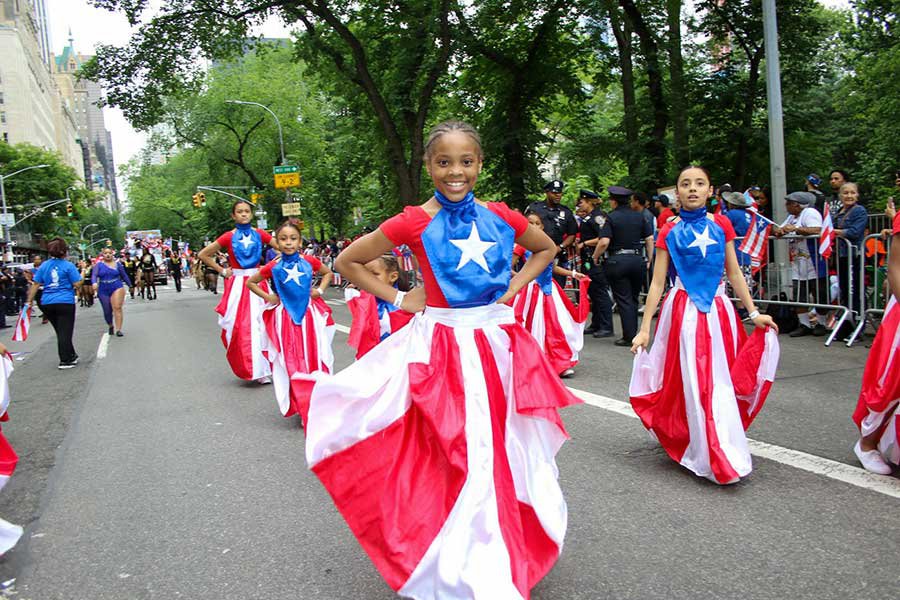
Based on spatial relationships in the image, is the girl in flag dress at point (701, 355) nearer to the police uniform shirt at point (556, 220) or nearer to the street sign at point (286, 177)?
the police uniform shirt at point (556, 220)

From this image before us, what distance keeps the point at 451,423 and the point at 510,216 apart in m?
0.92

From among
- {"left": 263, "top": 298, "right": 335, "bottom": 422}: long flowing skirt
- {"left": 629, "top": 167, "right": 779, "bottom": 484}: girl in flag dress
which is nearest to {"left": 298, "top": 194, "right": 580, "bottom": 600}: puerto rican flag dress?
{"left": 629, "top": 167, "right": 779, "bottom": 484}: girl in flag dress

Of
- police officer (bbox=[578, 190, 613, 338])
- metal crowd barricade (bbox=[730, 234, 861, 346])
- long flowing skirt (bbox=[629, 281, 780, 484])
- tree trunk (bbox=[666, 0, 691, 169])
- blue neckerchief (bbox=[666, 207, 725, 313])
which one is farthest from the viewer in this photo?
tree trunk (bbox=[666, 0, 691, 169])

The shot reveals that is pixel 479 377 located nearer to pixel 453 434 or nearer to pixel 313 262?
pixel 453 434

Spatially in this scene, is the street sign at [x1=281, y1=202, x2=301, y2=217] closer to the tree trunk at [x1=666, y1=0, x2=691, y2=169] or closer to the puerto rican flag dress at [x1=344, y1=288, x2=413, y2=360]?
the tree trunk at [x1=666, y1=0, x2=691, y2=169]

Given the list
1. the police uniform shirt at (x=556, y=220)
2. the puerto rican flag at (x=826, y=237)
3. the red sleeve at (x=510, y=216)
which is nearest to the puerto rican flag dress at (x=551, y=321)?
the police uniform shirt at (x=556, y=220)

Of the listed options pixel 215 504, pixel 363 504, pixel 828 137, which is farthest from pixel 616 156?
pixel 363 504

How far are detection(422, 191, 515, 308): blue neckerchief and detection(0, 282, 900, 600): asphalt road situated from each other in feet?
4.16

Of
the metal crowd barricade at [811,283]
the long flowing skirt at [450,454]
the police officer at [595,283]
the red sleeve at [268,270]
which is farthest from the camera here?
the police officer at [595,283]

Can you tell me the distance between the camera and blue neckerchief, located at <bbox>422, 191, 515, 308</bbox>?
3240mm

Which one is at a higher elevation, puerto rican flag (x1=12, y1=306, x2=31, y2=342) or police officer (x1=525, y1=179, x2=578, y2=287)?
police officer (x1=525, y1=179, x2=578, y2=287)

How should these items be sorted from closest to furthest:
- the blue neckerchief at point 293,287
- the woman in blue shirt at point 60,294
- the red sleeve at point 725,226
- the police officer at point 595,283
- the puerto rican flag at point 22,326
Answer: the red sleeve at point 725,226 < the blue neckerchief at point 293,287 < the puerto rican flag at point 22,326 < the police officer at point 595,283 < the woman in blue shirt at point 60,294

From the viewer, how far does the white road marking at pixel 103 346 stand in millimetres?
13245

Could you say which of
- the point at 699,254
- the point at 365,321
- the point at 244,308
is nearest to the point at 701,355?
the point at 699,254
